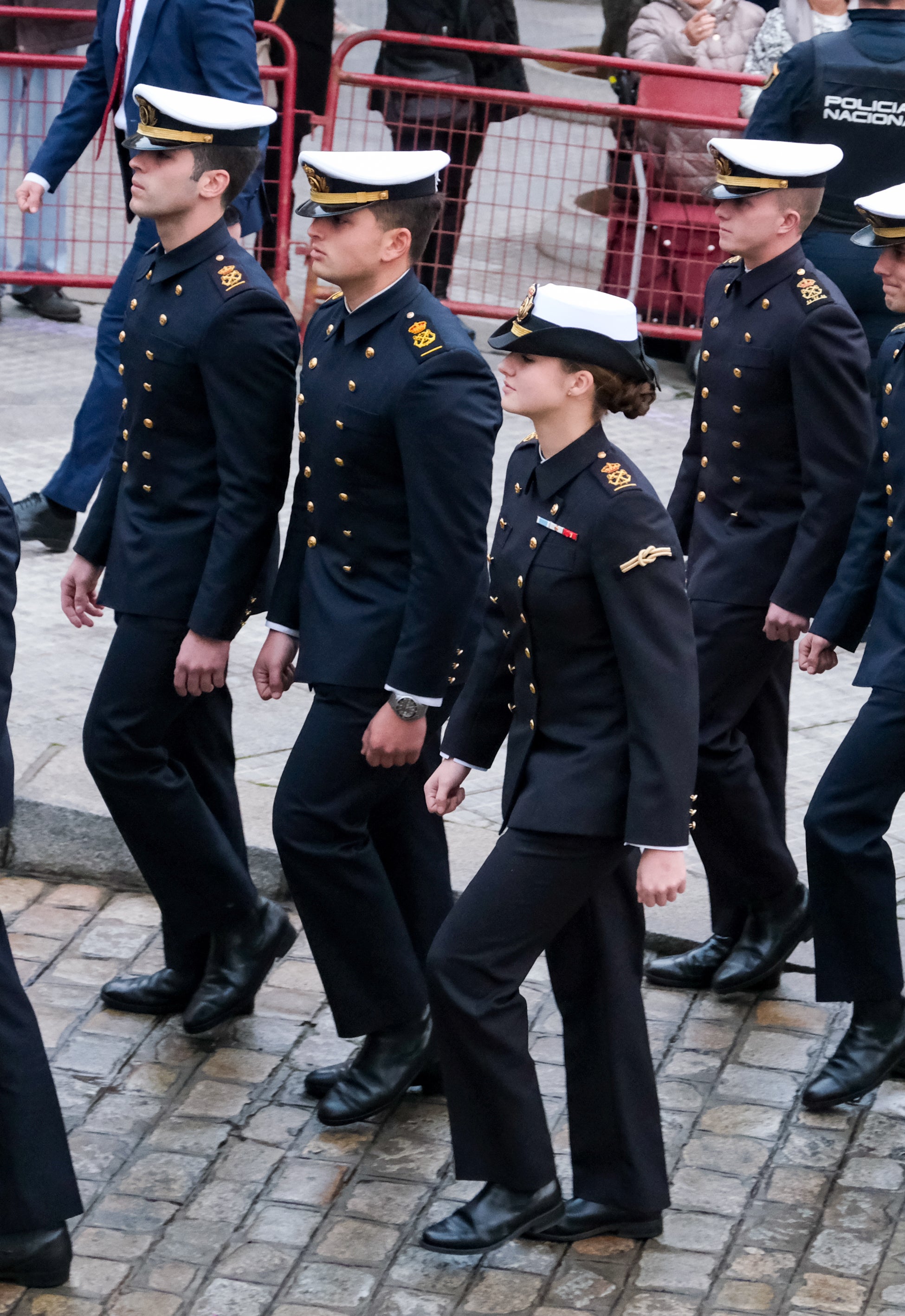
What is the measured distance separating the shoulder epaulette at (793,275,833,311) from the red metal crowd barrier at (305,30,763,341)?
470 centimetres

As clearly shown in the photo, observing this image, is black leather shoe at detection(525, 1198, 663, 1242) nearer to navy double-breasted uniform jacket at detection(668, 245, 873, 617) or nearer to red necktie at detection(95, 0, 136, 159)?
navy double-breasted uniform jacket at detection(668, 245, 873, 617)

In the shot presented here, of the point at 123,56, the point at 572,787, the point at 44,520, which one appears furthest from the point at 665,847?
the point at 44,520

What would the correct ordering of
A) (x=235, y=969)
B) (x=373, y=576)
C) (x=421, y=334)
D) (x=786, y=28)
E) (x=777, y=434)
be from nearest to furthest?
(x=421, y=334) < (x=373, y=576) < (x=235, y=969) < (x=777, y=434) < (x=786, y=28)

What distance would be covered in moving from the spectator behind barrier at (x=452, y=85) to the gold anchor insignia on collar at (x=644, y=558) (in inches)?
245

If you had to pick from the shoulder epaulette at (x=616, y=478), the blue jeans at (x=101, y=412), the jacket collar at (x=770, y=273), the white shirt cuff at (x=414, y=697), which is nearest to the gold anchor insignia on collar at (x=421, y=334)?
the shoulder epaulette at (x=616, y=478)

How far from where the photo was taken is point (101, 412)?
694 cm

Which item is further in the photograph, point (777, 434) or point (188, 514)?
point (777, 434)

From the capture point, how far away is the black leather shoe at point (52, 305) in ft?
33.1

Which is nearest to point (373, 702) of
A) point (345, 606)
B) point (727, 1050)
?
point (345, 606)

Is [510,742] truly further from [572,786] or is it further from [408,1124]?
[408,1124]

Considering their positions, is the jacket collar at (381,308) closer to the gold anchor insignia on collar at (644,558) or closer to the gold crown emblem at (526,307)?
the gold crown emblem at (526,307)

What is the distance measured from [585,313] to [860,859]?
4.69 ft

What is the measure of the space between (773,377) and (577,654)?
4.45 feet

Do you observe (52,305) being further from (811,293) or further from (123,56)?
(811,293)
